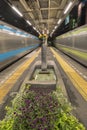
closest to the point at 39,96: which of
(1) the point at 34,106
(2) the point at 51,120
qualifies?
(1) the point at 34,106

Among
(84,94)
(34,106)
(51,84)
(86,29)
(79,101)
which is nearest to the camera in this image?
(34,106)

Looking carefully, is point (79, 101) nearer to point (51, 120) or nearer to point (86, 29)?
Result: point (51, 120)

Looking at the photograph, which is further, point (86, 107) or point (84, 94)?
point (84, 94)

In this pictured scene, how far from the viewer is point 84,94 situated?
5.86 m

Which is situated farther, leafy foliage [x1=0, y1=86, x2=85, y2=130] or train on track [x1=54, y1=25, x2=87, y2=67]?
train on track [x1=54, y1=25, x2=87, y2=67]

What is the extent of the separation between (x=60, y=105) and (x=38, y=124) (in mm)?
719

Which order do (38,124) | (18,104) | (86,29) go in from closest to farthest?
1. (38,124)
2. (18,104)
3. (86,29)

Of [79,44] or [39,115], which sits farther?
[79,44]

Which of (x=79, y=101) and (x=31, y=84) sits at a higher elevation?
(x=31, y=84)

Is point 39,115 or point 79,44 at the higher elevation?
point 79,44

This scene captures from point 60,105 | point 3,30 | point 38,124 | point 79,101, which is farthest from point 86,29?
point 38,124

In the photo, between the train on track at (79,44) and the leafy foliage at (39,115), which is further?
the train on track at (79,44)

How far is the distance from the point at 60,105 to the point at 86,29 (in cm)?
718

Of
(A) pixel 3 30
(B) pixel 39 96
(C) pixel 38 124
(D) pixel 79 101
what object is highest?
(A) pixel 3 30
